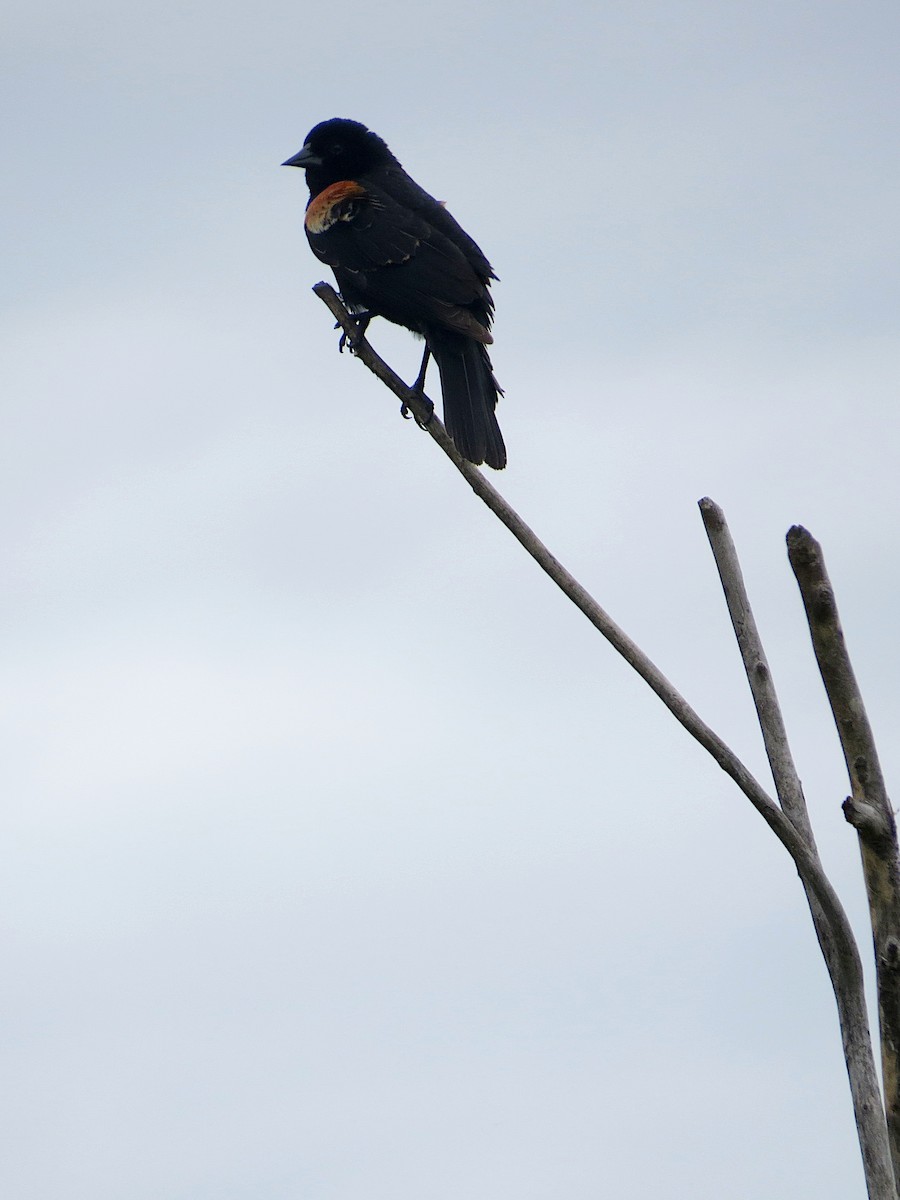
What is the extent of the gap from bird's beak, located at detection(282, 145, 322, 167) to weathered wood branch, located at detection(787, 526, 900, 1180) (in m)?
4.28

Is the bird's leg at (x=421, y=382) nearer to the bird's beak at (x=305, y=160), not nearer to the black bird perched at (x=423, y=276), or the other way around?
the black bird perched at (x=423, y=276)

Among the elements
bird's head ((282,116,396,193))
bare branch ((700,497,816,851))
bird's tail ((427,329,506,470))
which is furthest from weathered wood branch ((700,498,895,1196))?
bird's head ((282,116,396,193))

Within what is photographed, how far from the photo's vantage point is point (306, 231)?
20.4 ft

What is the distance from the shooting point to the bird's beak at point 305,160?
6.89m

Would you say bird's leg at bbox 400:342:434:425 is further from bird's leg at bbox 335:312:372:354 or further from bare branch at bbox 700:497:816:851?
bare branch at bbox 700:497:816:851

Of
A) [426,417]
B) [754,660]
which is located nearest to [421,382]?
[426,417]

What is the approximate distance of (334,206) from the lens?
241 inches

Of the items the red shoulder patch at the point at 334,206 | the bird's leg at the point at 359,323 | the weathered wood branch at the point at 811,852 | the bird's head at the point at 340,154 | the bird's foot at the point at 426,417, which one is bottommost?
the weathered wood branch at the point at 811,852

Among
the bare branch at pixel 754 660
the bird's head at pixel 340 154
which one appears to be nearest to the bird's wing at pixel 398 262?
the bird's head at pixel 340 154

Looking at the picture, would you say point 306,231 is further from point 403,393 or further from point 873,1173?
point 873,1173

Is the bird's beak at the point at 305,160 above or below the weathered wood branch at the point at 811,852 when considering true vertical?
above

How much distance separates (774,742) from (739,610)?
0.45 m

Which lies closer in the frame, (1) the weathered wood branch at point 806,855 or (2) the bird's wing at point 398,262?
(1) the weathered wood branch at point 806,855

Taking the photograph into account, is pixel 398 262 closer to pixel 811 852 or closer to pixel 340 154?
pixel 340 154
